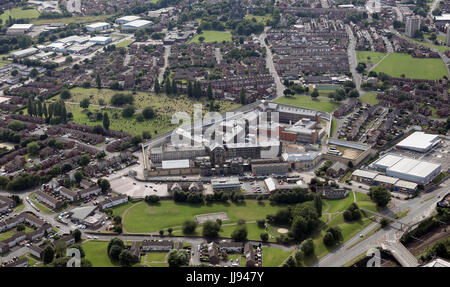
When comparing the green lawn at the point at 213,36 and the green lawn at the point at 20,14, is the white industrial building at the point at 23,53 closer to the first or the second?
the green lawn at the point at 20,14

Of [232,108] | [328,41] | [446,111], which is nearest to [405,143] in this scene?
[446,111]

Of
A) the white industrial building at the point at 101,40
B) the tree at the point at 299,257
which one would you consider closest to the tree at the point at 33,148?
the tree at the point at 299,257

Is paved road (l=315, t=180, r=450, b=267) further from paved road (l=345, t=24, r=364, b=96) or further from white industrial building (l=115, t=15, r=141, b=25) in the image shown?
white industrial building (l=115, t=15, r=141, b=25)

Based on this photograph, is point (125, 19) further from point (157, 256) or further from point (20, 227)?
point (157, 256)

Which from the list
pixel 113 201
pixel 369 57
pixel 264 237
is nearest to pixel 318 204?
pixel 264 237

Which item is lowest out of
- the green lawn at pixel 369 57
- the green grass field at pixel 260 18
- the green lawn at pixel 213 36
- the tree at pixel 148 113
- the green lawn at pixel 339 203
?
the green lawn at pixel 339 203

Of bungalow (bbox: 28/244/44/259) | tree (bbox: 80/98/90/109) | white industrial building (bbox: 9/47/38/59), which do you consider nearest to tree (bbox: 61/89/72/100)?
tree (bbox: 80/98/90/109)

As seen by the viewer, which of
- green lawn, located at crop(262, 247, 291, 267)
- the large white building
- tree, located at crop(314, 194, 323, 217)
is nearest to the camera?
green lawn, located at crop(262, 247, 291, 267)
